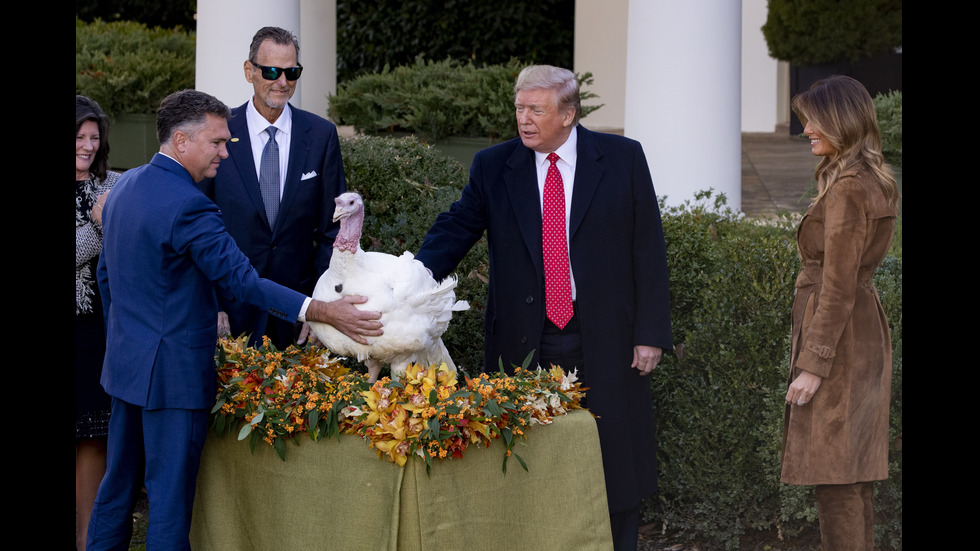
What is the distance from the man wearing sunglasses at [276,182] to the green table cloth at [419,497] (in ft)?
3.26

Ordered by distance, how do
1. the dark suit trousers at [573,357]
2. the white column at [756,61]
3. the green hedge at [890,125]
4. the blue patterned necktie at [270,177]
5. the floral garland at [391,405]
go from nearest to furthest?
the floral garland at [391,405]
the dark suit trousers at [573,357]
the blue patterned necktie at [270,177]
the green hedge at [890,125]
the white column at [756,61]

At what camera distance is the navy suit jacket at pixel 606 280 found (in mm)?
4195

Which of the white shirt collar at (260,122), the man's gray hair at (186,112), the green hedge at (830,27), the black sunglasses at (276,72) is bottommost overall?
the man's gray hair at (186,112)

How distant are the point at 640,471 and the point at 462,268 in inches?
70.1

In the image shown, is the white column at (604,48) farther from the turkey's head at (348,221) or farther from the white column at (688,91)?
the turkey's head at (348,221)

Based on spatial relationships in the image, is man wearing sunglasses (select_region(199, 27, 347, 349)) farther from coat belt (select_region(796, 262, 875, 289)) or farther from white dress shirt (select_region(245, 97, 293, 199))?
coat belt (select_region(796, 262, 875, 289))

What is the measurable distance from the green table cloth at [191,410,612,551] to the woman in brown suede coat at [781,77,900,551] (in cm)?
86

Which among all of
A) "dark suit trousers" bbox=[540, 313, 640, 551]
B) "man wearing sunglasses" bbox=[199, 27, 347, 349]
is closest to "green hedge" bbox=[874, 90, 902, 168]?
"dark suit trousers" bbox=[540, 313, 640, 551]

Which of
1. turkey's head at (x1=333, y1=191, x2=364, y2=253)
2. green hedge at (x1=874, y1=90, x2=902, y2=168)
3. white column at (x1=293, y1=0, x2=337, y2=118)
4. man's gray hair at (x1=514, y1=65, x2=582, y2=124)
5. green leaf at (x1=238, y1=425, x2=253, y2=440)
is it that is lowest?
green leaf at (x1=238, y1=425, x2=253, y2=440)

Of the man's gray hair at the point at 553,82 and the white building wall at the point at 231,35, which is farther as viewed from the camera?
the white building wall at the point at 231,35

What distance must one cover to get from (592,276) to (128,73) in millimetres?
8566

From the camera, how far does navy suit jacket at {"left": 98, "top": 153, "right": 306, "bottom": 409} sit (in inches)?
144

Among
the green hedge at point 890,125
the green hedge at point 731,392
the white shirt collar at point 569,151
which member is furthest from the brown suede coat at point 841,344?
the green hedge at point 890,125
